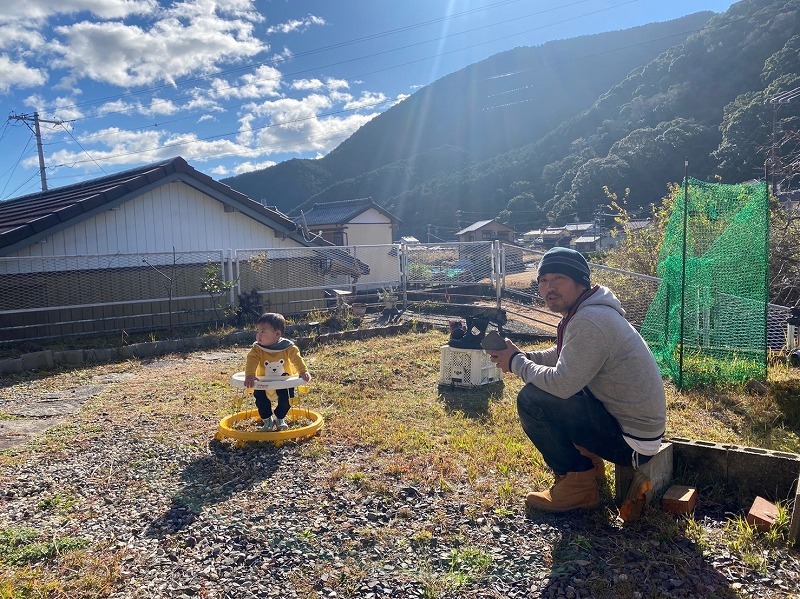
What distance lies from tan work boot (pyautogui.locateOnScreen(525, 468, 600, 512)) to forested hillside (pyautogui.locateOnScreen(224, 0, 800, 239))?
84.4 feet

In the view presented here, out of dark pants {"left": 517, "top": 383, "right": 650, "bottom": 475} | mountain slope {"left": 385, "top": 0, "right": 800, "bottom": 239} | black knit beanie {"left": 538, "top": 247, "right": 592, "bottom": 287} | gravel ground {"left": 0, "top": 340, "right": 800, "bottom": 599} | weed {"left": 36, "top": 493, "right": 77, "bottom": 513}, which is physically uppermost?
mountain slope {"left": 385, "top": 0, "right": 800, "bottom": 239}

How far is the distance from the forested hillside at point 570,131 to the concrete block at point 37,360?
26.2m

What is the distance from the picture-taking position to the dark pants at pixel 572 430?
8.57 ft

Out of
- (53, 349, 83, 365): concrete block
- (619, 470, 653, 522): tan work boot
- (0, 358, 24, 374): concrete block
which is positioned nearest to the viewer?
(619, 470, 653, 522): tan work boot

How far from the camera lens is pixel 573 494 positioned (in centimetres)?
271

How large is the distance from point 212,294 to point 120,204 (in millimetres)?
2376

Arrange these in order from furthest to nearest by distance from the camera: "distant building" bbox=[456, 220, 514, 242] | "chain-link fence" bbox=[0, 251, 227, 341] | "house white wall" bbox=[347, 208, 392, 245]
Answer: "distant building" bbox=[456, 220, 514, 242] < "house white wall" bbox=[347, 208, 392, 245] < "chain-link fence" bbox=[0, 251, 227, 341]

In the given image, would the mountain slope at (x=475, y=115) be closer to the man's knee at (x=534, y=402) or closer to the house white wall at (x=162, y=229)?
the house white wall at (x=162, y=229)

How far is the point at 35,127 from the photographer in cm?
2716

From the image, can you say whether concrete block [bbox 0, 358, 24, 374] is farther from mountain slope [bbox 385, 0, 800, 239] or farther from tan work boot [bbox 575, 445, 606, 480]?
mountain slope [bbox 385, 0, 800, 239]

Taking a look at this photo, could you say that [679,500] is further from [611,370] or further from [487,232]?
[487,232]

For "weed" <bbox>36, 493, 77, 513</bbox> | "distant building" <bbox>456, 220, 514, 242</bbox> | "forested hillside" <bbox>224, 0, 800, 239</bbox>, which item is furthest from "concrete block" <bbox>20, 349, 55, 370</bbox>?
"distant building" <bbox>456, 220, 514, 242</bbox>

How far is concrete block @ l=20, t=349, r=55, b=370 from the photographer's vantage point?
23.2 ft

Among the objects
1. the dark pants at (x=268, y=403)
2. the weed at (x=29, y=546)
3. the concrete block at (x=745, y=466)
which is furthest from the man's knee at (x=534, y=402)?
the weed at (x=29, y=546)
